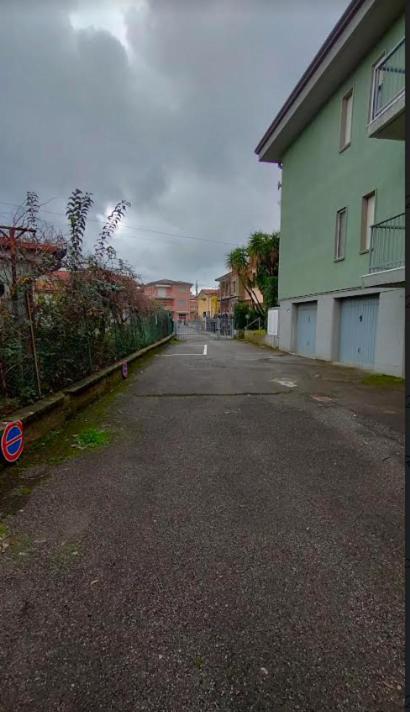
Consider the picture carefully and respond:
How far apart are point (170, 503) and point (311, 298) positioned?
10948 millimetres

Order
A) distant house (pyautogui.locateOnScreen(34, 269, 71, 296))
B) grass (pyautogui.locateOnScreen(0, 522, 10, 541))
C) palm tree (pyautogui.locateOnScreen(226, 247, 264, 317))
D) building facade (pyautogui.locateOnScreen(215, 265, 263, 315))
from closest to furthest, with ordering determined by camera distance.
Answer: grass (pyautogui.locateOnScreen(0, 522, 10, 541)) → distant house (pyautogui.locateOnScreen(34, 269, 71, 296)) → palm tree (pyautogui.locateOnScreen(226, 247, 264, 317)) → building facade (pyautogui.locateOnScreen(215, 265, 263, 315))

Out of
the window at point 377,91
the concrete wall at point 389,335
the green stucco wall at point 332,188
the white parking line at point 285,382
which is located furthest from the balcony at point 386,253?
the white parking line at point 285,382

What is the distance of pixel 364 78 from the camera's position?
8.99 metres

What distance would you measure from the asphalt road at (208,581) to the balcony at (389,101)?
6.26 metres

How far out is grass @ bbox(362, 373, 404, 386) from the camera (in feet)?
24.3

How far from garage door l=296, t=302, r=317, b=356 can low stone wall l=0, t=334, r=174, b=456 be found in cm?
859

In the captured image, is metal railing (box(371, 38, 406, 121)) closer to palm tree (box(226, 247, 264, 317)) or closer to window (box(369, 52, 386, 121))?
window (box(369, 52, 386, 121))

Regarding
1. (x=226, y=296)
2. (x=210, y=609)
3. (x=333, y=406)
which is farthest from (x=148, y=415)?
(x=226, y=296)

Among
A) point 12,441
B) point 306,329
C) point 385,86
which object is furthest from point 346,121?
point 12,441

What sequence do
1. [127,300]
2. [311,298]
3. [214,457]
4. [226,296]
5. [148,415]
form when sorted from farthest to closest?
1. [226,296]
2. [311,298]
3. [127,300]
4. [148,415]
5. [214,457]

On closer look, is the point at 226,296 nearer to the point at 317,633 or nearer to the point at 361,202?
the point at 361,202

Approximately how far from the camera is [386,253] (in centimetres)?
810

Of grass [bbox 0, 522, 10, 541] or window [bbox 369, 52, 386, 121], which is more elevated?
window [bbox 369, 52, 386, 121]

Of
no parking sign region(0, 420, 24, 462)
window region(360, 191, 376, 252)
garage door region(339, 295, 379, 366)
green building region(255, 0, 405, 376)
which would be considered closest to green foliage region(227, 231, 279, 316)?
green building region(255, 0, 405, 376)
